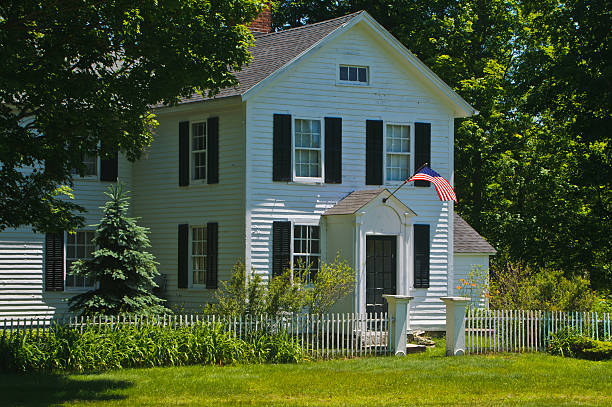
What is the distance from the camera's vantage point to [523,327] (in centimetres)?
2142

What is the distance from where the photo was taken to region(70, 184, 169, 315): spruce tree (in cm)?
2044

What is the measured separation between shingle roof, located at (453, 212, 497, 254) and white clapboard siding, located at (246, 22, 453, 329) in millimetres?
2271

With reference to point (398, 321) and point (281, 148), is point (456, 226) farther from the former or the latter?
point (398, 321)

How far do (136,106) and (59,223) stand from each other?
269 centimetres

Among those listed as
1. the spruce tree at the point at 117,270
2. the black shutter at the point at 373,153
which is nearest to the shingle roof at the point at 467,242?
the black shutter at the point at 373,153

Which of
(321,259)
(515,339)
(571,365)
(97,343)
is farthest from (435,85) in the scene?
(97,343)

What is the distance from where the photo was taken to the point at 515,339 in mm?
21328

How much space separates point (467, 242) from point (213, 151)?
9.17 metres

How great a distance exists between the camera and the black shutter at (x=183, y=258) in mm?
24536

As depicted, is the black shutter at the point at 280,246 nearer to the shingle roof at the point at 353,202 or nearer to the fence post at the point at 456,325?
the shingle roof at the point at 353,202

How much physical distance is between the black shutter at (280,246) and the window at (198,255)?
7.12 ft

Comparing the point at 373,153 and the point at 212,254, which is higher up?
the point at 373,153

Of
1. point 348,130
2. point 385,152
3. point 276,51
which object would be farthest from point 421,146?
point 276,51

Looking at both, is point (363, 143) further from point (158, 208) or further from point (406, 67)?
point (158, 208)
